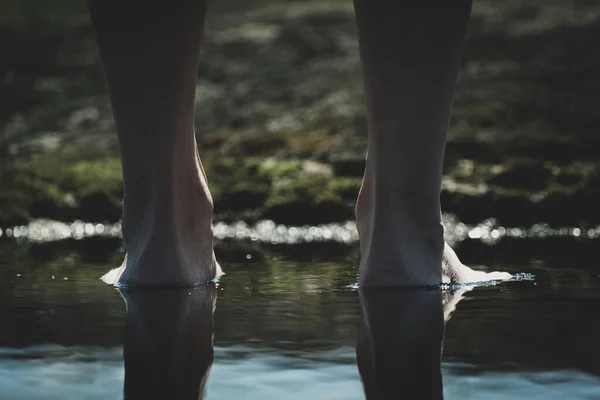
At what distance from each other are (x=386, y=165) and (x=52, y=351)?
3.03 feet

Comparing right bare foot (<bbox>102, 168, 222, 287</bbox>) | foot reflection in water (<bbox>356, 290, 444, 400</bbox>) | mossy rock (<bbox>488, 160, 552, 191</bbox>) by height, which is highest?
mossy rock (<bbox>488, 160, 552, 191</bbox>)

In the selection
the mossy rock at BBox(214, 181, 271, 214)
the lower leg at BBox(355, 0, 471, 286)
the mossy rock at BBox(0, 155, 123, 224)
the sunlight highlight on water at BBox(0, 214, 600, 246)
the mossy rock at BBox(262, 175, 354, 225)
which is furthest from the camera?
the mossy rock at BBox(0, 155, 123, 224)

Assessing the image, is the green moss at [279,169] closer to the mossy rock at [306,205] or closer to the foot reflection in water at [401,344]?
the mossy rock at [306,205]

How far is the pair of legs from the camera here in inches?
96.4

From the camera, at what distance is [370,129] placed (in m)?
2.51

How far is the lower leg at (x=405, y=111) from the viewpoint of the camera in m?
2.44

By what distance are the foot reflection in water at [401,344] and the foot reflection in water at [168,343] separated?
9.4 inches

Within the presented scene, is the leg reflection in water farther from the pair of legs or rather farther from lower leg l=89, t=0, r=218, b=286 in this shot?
lower leg l=89, t=0, r=218, b=286

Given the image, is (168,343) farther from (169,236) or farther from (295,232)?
(295,232)

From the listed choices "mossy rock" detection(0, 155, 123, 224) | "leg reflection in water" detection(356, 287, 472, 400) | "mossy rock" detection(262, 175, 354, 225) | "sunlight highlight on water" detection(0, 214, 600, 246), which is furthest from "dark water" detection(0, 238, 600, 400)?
"mossy rock" detection(0, 155, 123, 224)

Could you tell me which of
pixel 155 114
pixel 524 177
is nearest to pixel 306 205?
pixel 524 177

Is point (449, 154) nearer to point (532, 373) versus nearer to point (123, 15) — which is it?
point (123, 15)

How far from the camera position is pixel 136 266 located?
2633 millimetres

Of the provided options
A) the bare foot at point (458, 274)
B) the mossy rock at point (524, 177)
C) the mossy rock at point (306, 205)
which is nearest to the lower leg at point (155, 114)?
the bare foot at point (458, 274)
